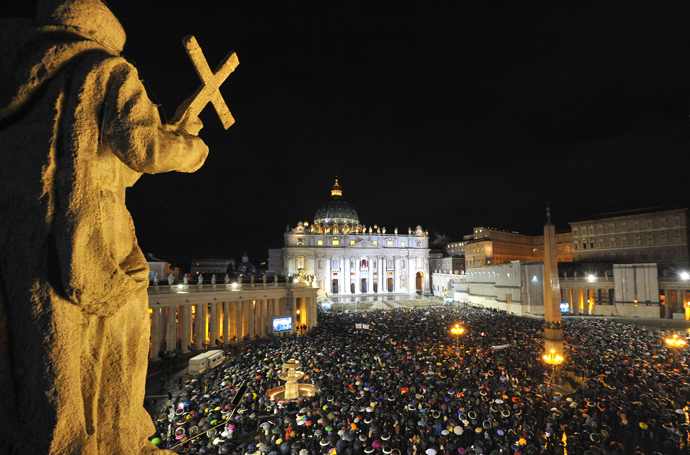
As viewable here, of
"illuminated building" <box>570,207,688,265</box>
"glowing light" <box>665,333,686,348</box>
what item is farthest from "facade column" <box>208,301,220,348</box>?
"illuminated building" <box>570,207,688,265</box>

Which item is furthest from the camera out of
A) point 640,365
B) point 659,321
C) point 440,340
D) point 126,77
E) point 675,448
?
point 659,321

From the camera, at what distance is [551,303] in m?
23.5

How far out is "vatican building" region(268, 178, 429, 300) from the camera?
94.0 metres

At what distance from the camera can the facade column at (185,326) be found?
27.0 metres

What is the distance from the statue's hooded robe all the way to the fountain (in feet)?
48.9

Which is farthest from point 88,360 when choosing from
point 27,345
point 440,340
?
point 440,340

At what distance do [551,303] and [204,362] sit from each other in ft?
71.3

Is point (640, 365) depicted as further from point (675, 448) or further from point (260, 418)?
point (260, 418)

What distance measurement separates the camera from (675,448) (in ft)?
40.2

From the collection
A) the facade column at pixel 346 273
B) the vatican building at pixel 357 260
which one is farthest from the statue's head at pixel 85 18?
the facade column at pixel 346 273

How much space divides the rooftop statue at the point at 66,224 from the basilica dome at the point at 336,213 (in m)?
115

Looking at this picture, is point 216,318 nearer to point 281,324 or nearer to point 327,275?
point 281,324

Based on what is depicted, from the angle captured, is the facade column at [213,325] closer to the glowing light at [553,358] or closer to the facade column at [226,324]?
the facade column at [226,324]

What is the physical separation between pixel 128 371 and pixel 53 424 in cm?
86
